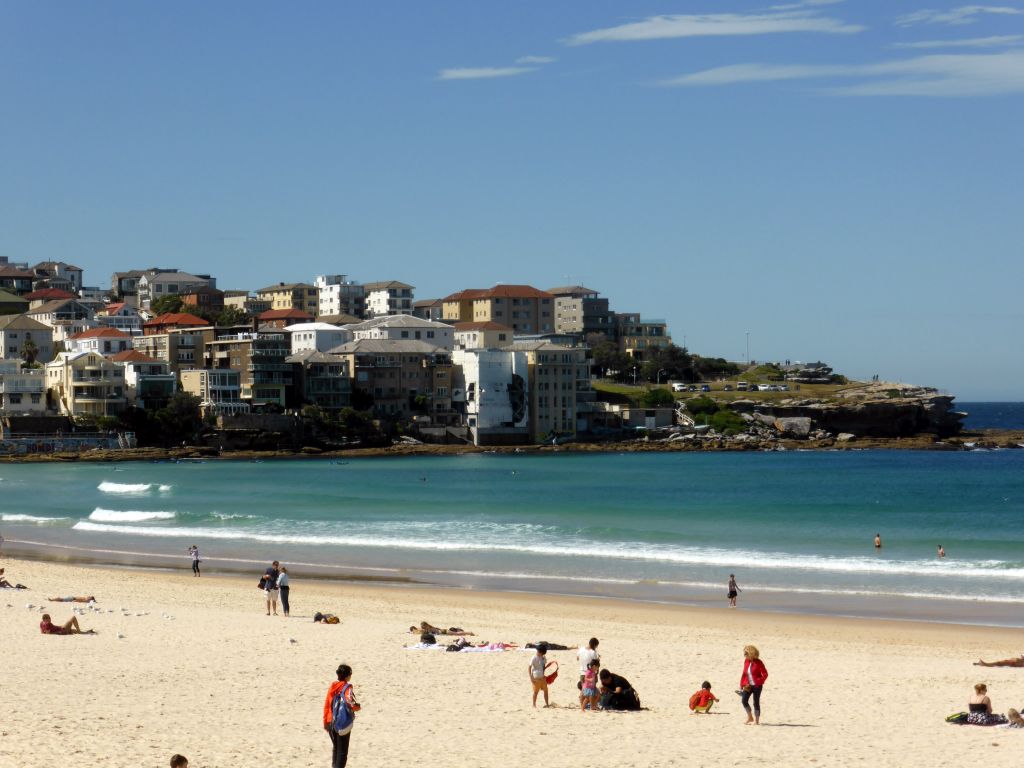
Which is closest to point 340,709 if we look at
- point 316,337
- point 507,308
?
point 316,337

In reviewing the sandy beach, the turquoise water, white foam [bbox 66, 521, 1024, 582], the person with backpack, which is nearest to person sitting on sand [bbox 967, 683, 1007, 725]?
the sandy beach

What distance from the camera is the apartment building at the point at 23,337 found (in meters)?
117

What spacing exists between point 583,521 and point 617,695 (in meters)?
31.9

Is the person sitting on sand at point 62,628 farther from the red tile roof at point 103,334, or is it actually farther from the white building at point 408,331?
the red tile roof at point 103,334

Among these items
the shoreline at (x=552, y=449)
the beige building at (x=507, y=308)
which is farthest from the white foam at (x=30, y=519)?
the beige building at (x=507, y=308)

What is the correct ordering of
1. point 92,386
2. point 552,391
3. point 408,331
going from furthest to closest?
point 408,331
point 552,391
point 92,386

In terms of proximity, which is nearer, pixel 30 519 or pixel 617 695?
pixel 617 695

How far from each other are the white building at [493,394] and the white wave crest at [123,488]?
137 feet

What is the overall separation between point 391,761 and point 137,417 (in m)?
92.2

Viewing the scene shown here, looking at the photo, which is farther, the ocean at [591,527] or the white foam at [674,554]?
the white foam at [674,554]

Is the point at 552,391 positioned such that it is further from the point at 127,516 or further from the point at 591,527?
the point at 591,527

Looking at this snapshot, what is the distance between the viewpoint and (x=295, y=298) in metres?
146

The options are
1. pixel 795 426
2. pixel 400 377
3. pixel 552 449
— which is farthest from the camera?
pixel 795 426

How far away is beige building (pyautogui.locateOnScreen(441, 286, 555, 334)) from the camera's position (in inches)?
5453
